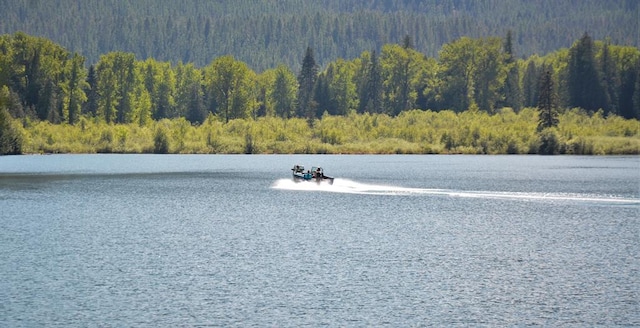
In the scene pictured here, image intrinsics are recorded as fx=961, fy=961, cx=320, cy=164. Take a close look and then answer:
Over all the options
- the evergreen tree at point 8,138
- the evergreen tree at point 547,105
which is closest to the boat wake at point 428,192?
the evergreen tree at point 8,138

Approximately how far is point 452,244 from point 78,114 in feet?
439

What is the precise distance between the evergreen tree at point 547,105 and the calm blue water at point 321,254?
68030 millimetres

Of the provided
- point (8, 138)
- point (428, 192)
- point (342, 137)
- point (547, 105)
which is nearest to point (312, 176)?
point (428, 192)

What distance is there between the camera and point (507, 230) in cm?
Answer: 6284

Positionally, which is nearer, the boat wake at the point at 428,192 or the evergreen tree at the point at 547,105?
the boat wake at the point at 428,192

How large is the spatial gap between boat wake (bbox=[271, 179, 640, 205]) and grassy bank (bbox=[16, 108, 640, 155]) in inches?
2799

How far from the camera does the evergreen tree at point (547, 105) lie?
167 metres

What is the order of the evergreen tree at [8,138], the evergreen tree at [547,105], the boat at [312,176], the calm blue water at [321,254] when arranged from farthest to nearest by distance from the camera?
the evergreen tree at [547,105]
the evergreen tree at [8,138]
the boat at [312,176]
the calm blue water at [321,254]

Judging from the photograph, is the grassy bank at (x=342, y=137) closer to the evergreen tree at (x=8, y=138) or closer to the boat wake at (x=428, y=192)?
the evergreen tree at (x=8, y=138)

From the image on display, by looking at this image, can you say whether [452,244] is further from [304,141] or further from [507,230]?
[304,141]

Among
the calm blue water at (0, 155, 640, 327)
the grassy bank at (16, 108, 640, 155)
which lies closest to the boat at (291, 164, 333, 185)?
the calm blue water at (0, 155, 640, 327)

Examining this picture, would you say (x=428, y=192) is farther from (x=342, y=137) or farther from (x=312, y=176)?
(x=342, y=137)

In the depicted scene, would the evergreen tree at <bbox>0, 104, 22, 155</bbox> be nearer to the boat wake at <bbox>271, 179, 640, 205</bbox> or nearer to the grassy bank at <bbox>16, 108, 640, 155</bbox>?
the grassy bank at <bbox>16, 108, 640, 155</bbox>

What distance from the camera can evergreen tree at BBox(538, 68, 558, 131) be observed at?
6570 inches
